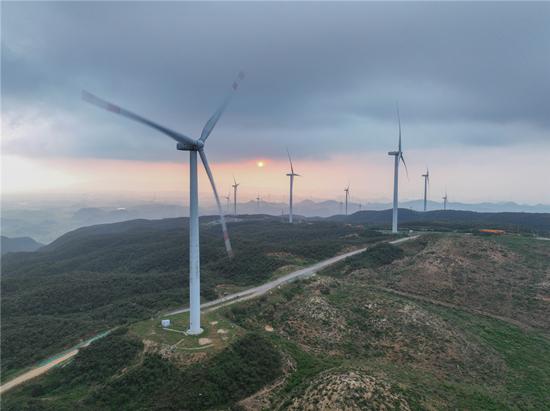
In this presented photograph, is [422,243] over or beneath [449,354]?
over

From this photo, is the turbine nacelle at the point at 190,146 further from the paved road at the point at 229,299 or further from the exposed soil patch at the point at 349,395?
the paved road at the point at 229,299

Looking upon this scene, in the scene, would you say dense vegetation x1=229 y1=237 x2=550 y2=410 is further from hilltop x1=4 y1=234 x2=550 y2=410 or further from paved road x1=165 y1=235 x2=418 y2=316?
paved road x1=165 y1=235 x2=418 y2=316

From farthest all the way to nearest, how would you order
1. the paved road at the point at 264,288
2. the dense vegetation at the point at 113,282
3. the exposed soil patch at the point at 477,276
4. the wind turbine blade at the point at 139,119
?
the exposed soil patch at the point at 477,276 < the paved road at the point at 264,288 < the dense vegetation at the point at 113,282 < the wind turbine blade at the point at 139,119

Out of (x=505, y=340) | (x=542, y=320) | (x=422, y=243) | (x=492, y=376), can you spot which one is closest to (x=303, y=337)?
(x=492, y=376)

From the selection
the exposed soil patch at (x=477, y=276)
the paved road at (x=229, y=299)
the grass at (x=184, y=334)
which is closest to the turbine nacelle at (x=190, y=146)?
the grass at (x=184, y=334)

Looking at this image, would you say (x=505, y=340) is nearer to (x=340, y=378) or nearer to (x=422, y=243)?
(x=340, y=378)

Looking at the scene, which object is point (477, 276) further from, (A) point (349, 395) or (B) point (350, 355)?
(A) point (349, 395)

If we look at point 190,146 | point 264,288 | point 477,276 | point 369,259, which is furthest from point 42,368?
point 477,276
